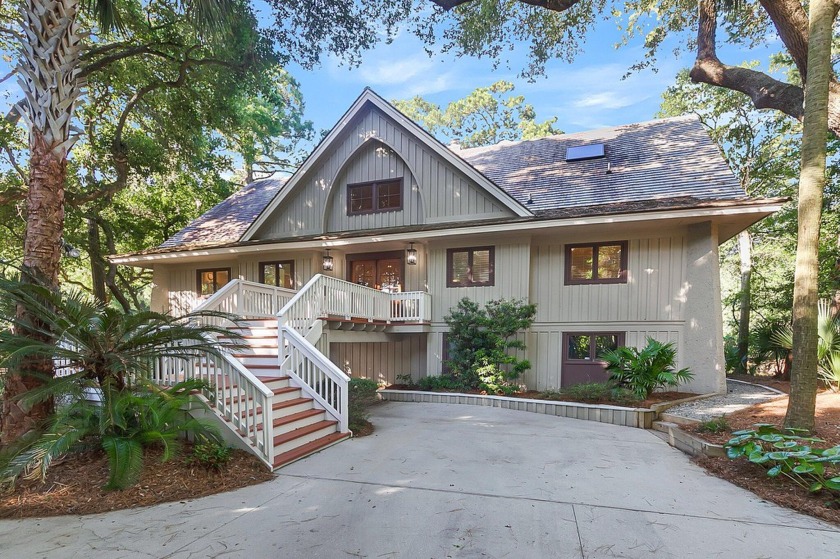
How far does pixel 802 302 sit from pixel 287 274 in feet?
38.6

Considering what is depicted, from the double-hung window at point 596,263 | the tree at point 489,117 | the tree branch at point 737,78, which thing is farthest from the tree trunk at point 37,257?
the tree at point 489,117

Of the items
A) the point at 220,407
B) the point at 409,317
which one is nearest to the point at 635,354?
the point at 409,317

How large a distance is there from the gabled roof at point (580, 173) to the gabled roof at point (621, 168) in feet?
0.07

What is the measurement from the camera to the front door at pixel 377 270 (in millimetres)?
11859

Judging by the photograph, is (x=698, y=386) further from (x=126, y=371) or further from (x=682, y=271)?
(x=126, y=371)

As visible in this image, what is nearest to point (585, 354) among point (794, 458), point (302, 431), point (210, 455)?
point (794, 458)

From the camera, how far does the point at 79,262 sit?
18172 millimetres

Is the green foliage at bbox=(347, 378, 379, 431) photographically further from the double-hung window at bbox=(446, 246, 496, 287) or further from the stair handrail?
the double-hung window at bbox=(446, 246, 496, 287)

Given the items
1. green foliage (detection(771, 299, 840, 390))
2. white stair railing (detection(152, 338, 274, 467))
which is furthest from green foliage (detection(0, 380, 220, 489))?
→ green foliage (detection(771, 299, 840, 390))

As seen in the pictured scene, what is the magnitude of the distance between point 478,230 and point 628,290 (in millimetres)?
3901

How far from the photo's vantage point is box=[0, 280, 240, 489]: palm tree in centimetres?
382

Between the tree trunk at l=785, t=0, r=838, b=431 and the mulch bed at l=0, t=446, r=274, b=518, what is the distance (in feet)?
20.5

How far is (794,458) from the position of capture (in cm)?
397

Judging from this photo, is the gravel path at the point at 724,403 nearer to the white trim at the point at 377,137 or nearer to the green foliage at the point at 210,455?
the white trim at the point at 377,137
